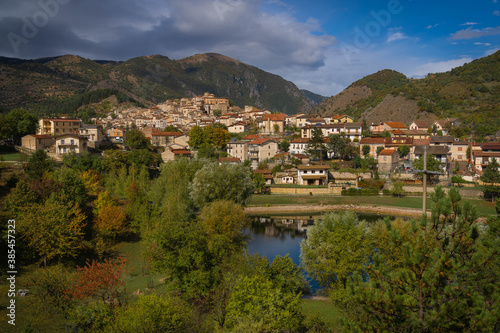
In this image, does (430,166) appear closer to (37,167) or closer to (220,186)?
(220,186)

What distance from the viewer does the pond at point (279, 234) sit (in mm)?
26442

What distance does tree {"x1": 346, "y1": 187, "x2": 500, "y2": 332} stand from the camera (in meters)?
5.98

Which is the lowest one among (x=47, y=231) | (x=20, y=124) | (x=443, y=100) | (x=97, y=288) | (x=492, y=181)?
(x=97, y=288)

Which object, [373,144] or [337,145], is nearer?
[337,145]

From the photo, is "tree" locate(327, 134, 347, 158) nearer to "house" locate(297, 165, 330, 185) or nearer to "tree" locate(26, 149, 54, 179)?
"house" locate(297, 165, 330, 185)

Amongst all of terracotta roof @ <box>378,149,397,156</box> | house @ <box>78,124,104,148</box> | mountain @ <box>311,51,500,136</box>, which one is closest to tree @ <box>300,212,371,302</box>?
terracotta roof @ <box>378,149,397,156</box>

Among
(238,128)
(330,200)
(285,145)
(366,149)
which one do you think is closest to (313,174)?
(330,200)

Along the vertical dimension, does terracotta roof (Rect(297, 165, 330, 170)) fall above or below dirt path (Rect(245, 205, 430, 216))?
above

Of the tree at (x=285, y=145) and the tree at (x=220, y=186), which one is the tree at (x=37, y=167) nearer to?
the tree at (x=220, y=186)

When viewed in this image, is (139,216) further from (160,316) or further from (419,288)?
(419,288)

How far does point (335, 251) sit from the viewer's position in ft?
54.7

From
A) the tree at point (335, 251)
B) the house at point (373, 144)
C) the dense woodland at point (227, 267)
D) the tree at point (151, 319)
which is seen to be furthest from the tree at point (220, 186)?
the house at point (373, 144)

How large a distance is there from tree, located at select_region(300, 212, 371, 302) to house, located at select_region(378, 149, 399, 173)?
37445mm

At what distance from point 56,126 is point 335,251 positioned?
5966 cm
